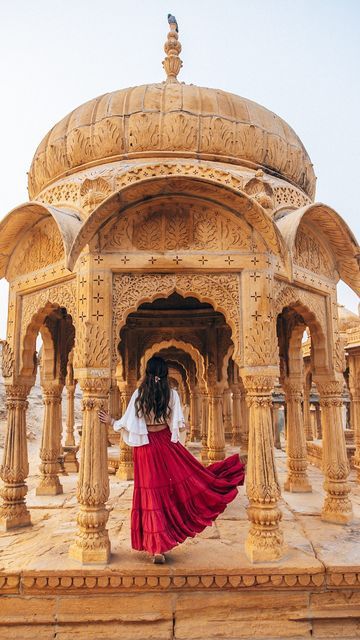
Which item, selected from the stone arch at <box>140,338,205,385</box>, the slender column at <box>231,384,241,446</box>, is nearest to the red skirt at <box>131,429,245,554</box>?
the stone arch at <box>140,338,205,385</box>

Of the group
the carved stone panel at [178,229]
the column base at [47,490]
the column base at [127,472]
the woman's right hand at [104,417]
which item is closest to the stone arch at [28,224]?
the carved stone panel at [178,229]

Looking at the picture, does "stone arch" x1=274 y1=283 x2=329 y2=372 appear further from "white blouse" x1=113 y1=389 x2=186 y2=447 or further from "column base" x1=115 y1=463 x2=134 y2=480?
"column base" x1=115 y1=463 x2=134 y2=480

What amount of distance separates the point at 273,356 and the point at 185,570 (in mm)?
2407

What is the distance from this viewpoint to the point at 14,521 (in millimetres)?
6305

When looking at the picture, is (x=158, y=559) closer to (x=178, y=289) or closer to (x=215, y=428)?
(x=178, y=289)

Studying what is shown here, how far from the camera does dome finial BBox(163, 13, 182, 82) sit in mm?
7941

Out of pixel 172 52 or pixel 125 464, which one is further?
pixel 125 464

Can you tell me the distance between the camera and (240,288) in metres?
5.57

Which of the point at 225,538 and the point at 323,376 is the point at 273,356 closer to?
the point at 323,376

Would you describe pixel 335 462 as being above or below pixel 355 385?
below

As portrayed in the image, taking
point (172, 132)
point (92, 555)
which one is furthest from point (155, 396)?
point (172, 132)

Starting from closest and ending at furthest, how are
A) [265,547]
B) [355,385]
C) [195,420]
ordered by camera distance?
[265,547], [355,385], [195,420]

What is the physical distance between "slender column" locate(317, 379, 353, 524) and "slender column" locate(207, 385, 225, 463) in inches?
147

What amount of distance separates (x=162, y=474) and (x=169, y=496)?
0.78ft
